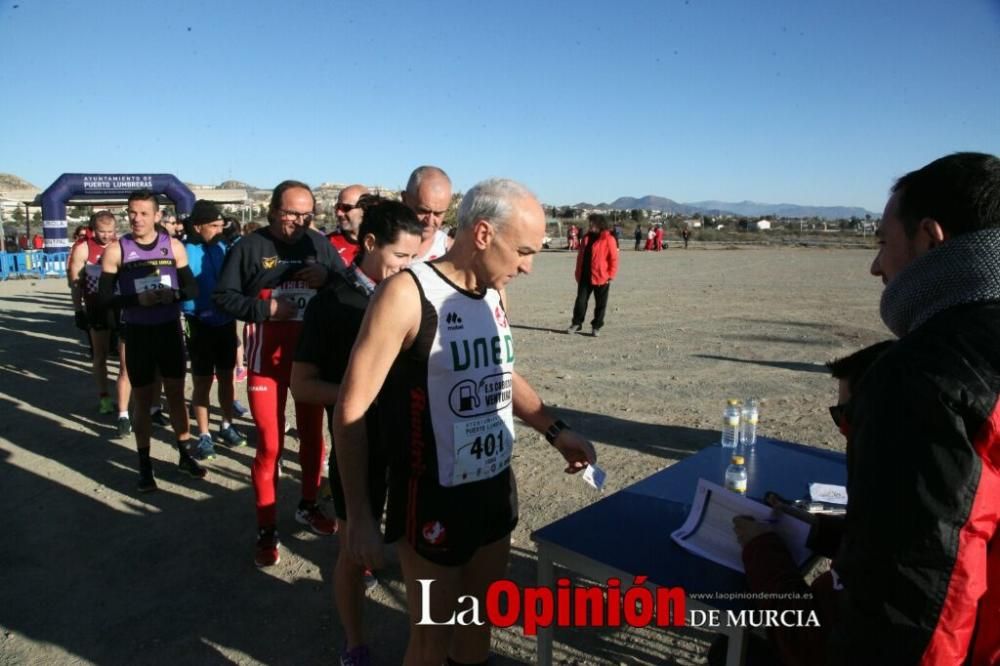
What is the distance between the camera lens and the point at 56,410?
6895 millimetres

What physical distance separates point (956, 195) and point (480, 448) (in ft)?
4.61

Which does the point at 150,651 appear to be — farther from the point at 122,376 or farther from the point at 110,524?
the point at 122,376

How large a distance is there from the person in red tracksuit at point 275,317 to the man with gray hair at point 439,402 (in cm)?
187

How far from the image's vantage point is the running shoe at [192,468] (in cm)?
503

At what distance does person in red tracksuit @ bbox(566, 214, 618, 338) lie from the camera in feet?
35.3

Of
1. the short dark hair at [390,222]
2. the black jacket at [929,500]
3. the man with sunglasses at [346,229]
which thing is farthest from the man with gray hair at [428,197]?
the black jacket at [929,500]

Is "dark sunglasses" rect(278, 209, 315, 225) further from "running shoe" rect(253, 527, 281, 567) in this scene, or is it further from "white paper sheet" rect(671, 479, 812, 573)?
"white paper sheet" rect(671, 479, 812, 573)

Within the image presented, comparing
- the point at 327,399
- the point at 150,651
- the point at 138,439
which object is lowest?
the point at 150,651

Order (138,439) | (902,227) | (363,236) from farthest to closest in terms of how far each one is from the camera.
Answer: (138,439), (363,236), (902,227)

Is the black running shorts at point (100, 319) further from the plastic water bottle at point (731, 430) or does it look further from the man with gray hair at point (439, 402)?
the plastic water bottle at point (731, 430)

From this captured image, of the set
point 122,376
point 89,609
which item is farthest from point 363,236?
point 122,376

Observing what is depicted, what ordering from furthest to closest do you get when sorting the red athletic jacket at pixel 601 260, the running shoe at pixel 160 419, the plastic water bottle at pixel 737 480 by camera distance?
the red athletic jacket at pixel 601 260 < the running shoe at pixel 160 419 < the plastic water bottle at pixel 737 480

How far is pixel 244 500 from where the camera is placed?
4668 mm

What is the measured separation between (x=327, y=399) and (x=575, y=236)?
37.7 m
